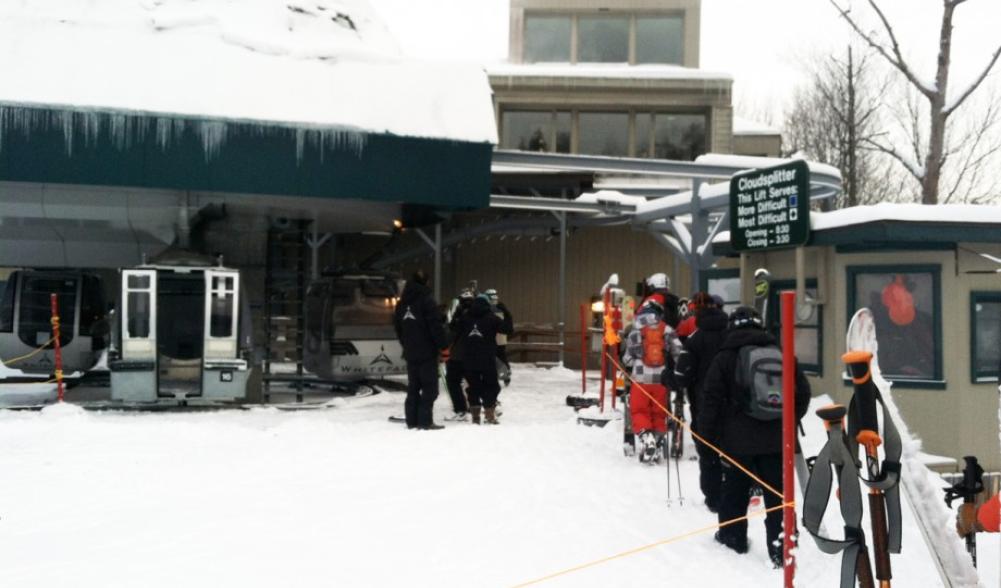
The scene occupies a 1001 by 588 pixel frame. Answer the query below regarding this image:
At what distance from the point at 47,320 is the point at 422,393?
9.50m

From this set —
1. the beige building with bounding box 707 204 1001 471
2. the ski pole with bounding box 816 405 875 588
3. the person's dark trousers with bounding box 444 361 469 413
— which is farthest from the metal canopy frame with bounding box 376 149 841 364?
the ski pole with bounding box 816 405 875 588

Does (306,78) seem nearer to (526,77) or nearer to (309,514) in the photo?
(309,514)

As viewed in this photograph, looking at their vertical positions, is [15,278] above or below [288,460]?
above

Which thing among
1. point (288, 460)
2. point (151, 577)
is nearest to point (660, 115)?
point (288, 460)

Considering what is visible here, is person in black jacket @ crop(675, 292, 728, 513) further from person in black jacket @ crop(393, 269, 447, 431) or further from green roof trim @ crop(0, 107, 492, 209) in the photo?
green roof trim @ crop(0, 107, 492, 209)

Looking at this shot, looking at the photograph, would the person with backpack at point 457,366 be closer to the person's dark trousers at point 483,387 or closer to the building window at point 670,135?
the person's dark trousers at point 483,387

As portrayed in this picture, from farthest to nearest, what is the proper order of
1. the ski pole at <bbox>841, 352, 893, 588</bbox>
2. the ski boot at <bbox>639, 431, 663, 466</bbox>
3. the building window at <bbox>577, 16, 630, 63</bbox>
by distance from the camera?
the building window at <bbox>577, 16, 630, 63</bbox>
the ski boot at <bbox>639, 431, 663, 466</bbox>
the ski pole at <bbox>841, 352, 893, 588</bbox>

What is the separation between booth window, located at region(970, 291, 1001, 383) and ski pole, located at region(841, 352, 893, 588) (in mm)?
7731

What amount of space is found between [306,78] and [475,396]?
6.49 meters

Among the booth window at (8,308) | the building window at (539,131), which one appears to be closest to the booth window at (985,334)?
the booth window at (8,308)

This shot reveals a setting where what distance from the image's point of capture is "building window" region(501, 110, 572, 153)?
86.9 ft

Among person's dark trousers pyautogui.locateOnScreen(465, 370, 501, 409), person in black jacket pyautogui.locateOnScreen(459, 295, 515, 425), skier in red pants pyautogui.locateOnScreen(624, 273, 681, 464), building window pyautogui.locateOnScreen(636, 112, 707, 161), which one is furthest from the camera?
building window pyautogui.locateOnScreen(636, 112, 707, 161)

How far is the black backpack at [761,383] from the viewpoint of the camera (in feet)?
19.4

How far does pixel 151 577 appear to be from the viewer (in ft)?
18.6
